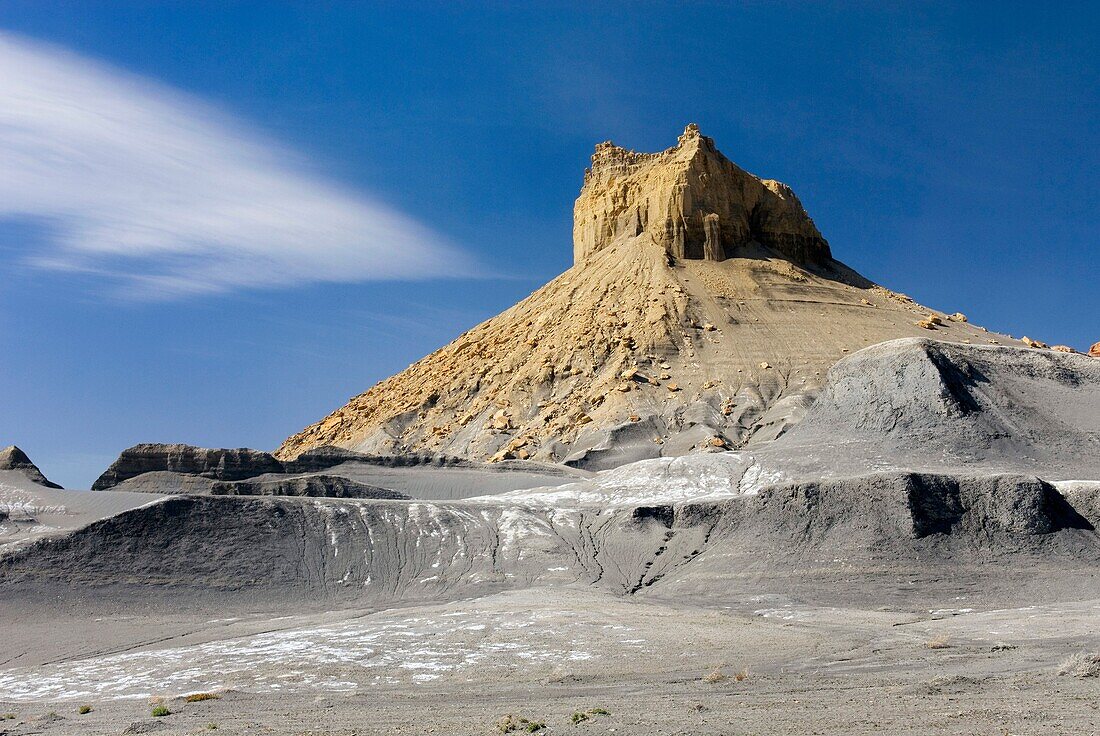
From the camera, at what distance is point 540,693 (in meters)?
20.2

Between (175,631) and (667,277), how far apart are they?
194 ft

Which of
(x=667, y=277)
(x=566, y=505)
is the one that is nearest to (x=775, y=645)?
(x=566, y=505)

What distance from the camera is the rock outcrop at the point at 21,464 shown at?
5081 centimetres

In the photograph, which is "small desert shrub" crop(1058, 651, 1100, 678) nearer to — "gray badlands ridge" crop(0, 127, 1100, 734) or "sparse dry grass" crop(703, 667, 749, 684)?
"gray badlands ridge" crop(0, 127, 1100, 734)

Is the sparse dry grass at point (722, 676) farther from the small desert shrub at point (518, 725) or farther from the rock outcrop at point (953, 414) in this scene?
the rock outcrop at point (953, 414)

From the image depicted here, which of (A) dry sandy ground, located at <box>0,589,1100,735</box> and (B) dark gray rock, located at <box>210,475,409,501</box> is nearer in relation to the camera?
(A) dry sandy ground, located at <box>0,589,1100,735</box>

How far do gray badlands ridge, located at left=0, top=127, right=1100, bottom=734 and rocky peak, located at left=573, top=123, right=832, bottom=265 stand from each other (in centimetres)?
1366

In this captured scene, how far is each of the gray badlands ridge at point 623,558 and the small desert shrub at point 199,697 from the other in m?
0.39

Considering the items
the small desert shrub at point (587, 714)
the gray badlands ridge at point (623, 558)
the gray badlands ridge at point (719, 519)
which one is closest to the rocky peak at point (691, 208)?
the gray badlands ridge at point (623, 558)

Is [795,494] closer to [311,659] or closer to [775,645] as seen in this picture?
[775,645]

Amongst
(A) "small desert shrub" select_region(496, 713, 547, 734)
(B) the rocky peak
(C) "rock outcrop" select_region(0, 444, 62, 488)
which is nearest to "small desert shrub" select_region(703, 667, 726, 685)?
(A) "small desert shrub" select_region(496, 713, 547, 734)

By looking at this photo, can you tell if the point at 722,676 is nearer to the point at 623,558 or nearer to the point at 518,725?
the point at 518,725

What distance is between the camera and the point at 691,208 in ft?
295

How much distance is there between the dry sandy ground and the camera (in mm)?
16422
